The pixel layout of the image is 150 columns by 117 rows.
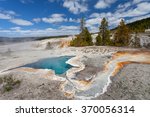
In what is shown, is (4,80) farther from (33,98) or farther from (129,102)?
(129,102)

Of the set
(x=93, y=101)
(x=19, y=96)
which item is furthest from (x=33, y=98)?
(x=93, y=101)

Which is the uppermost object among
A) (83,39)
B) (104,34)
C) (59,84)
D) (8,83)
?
(104,34)

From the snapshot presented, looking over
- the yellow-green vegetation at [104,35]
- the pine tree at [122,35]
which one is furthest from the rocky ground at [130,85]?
the yellow-green vegetation at [104,35]

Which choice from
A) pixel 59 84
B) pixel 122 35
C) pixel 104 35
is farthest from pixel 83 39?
pixel 59 84

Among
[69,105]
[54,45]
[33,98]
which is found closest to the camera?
[69,105]

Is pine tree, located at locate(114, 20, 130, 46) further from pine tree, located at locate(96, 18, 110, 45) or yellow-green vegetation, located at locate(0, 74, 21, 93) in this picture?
yellow-green vegetation, located at locate(0, 74, 21, 93)

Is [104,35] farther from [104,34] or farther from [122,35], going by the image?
[122,35]

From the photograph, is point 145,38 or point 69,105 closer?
point 69,105

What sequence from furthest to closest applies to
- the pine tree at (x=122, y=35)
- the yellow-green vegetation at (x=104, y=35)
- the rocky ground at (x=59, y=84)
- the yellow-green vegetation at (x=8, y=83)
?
the yellow-green vegetation at (x=104, y=35), the pine tree at (x=122, y=35), the yellow-green vegetation at (x=8, y=83), the rocky ground at (x=59, y=84)

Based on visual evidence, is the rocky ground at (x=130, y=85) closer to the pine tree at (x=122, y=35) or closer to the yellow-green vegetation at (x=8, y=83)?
the yellow-green vegetation at (x=8, y=83)
